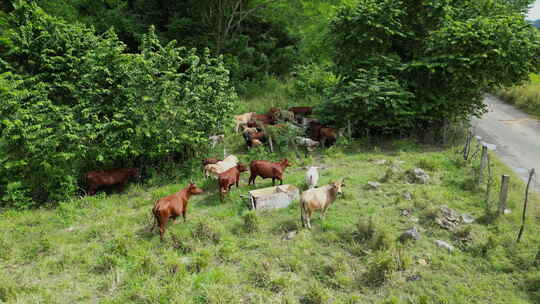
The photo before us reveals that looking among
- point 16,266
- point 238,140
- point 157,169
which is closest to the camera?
point 16,266

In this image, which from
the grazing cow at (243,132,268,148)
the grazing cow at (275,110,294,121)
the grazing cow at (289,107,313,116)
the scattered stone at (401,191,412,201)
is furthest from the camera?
the grazing cow at (289,107,313,116)

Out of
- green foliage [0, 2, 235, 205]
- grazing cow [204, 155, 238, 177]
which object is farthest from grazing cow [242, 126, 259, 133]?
grazing cow [204, 155, 238, 177]

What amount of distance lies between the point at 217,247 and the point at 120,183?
4798 millimetres

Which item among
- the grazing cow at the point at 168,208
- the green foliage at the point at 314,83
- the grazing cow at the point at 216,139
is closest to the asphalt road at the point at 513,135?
the green foliage at the point at 314,83

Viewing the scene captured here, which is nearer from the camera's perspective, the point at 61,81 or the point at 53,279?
the point at 53,279

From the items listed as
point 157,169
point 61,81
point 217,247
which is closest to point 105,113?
point 61,81

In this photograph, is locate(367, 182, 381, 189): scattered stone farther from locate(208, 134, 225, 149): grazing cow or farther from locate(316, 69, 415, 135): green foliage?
locate(208, 134, 225, 149): grazing cow

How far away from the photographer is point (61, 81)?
31.5 feet

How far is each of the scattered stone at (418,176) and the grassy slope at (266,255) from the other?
0.93 ft

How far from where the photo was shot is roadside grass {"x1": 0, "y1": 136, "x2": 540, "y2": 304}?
531cm

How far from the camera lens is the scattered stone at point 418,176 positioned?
925 cm

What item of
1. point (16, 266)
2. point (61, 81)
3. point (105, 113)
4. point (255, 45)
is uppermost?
point (255, 45)

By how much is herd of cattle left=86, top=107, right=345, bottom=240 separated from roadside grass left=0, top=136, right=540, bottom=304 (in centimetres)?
41

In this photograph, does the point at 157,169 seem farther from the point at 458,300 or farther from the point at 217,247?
the point at 458,300
